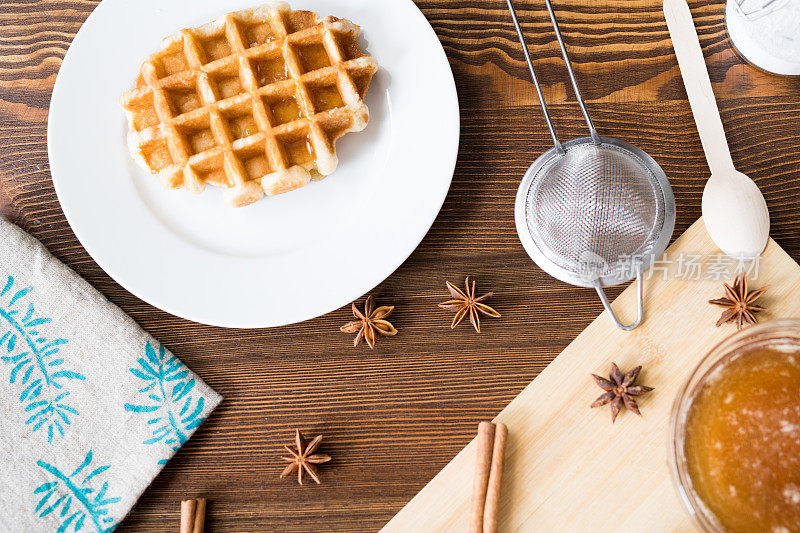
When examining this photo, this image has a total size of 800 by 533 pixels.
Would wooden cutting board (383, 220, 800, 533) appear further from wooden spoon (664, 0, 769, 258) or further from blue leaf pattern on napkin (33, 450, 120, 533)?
blue leaf pattern on napkin (33, 450, 120, 533)

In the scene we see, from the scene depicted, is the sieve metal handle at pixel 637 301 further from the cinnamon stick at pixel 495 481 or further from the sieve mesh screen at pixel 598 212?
the cinnamon stick at pixel 495 481

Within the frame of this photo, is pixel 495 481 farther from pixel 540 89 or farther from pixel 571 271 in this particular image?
pixel 540 89

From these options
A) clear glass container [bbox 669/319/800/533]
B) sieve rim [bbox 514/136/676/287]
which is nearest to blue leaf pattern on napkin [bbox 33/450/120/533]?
A: sieve rim [bbox 514/136/676/287]

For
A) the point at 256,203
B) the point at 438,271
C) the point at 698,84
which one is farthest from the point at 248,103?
the point at 698,84

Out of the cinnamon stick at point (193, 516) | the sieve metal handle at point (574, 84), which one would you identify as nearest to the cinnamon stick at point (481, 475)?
the cinnamon stick at point (193, 516)

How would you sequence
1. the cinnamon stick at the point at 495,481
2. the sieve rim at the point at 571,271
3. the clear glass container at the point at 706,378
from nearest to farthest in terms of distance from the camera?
the clear glass container at the point at 706,378, the cinnamon stick at the point at 495,481, the sieve rim at the point at 571,271

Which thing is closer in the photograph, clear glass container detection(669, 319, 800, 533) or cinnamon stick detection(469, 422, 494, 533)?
clear glass container detection(669, 319, 800, 533)
